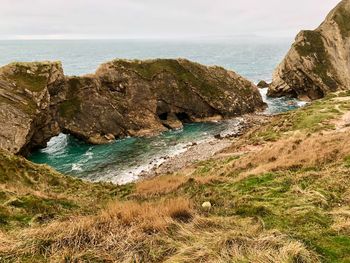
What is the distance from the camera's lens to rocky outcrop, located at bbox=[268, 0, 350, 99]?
9150cm

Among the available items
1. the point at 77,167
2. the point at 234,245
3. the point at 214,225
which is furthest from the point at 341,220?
the point at 77,167

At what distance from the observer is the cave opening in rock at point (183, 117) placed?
78.9 meters

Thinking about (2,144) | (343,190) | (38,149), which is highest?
(343,190)

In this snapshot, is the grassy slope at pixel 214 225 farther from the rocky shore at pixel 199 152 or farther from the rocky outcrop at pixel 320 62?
the rocky outcrop at pixel 320 62

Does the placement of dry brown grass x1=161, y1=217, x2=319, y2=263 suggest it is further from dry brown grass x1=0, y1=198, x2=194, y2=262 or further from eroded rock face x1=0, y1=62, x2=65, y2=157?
eroded rock face x1=0, y1=62, x2=65, y2=157

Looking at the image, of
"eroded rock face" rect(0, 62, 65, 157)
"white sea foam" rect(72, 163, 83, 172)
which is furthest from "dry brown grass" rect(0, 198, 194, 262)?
"eroded rock face" rect(0, 62, 65, 157)

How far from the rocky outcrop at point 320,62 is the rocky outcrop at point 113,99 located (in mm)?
15751

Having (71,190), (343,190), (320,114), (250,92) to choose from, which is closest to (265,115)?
(250,92)

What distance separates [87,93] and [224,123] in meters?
27.8

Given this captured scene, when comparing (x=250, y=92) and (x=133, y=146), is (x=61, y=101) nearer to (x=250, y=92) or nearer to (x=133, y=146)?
(x=133, y=146)

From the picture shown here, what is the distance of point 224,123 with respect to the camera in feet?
247

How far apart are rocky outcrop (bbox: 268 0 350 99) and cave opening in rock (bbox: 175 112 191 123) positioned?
34.5 metres

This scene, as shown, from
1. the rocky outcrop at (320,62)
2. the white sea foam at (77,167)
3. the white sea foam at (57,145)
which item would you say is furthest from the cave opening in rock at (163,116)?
the rocky outcrop at (320,62)

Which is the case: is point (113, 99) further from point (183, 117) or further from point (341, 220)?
point (341, 220)
